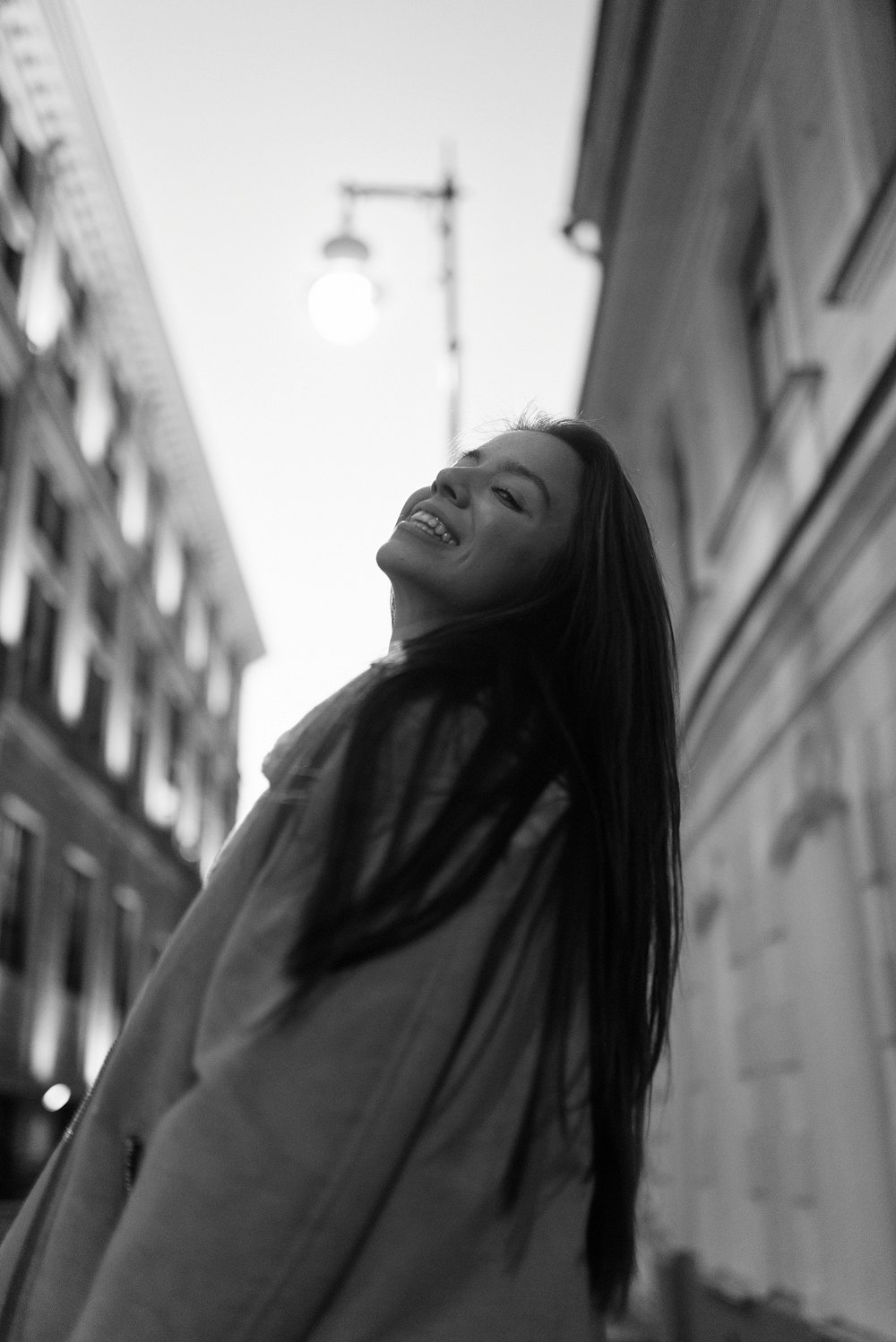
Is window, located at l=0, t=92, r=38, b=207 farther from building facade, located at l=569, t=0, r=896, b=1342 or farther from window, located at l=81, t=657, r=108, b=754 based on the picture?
building facade, located at l=569, t=0, r=896, b=1342

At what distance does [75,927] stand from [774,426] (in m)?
16.9

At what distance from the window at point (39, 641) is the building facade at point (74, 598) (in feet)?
0.15

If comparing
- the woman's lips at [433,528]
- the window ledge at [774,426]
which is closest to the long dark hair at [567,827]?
the woman's lips at [433,528]

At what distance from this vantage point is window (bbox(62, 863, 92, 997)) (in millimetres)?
20781

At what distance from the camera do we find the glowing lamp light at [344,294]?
28.2 feet

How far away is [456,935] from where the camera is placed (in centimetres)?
117

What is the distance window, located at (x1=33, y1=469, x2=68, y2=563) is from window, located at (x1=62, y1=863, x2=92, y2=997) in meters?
5.07

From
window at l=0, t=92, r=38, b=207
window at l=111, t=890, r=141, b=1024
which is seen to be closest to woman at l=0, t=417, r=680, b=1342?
window at l=0, t=92, r=38, b=207

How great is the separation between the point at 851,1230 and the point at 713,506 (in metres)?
5.61

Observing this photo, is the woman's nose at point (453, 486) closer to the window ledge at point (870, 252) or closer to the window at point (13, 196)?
the window ledge at point (870, 252)

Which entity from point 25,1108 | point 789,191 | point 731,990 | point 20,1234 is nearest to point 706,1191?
point 731,990

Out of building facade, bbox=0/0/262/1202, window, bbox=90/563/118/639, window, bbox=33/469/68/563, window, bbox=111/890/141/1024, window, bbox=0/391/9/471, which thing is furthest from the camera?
window, bbox=111/890/141/1024

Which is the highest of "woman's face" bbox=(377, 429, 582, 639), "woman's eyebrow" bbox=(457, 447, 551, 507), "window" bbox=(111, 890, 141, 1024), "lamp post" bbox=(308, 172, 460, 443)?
"lamp post" bbox=(308, 172, 460, 443)

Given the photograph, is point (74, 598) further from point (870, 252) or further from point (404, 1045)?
point (404, 1045)
